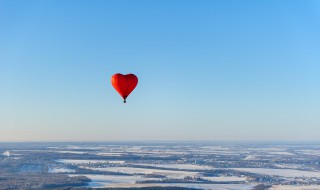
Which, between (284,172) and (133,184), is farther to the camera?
(284,172)

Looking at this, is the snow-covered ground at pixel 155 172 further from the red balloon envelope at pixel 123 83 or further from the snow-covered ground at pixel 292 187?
the red balloon envelope at pixel 123 83

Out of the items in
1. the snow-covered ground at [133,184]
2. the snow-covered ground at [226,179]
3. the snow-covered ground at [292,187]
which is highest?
the snow-covered ground at [226,179]

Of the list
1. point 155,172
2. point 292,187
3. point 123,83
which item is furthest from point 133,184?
point 123,83

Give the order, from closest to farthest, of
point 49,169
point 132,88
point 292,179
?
1. point 132,88
2. point 292,179
3. point 49,169

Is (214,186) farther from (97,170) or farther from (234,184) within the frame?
(97,170)

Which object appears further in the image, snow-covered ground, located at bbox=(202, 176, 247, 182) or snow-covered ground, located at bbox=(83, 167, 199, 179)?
snow-covered ground, located at bbox=(83, 167, 199, 179)

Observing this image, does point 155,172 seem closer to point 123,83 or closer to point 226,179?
point 226,179

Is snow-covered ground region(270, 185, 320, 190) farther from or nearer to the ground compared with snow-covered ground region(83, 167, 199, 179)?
nearer to the ground

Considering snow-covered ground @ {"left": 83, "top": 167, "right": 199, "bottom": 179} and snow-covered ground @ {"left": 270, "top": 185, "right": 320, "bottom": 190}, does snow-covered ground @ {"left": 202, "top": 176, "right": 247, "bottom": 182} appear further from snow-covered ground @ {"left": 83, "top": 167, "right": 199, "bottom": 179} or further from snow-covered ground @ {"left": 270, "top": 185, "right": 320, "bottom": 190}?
snow-covered ground @ {"left": 270, "top": 185, "right": 320, "bottom": 190}

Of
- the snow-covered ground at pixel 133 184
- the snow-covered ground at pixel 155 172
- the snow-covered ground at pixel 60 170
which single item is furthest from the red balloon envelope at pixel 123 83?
the snow-covered ground at pixel 60 170

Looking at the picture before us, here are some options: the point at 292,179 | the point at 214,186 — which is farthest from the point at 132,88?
the point at 292,179

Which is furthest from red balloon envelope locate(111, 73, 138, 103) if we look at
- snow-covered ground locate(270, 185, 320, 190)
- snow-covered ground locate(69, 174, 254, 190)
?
snow-covered ground locate(270, 185, 320, 190)
